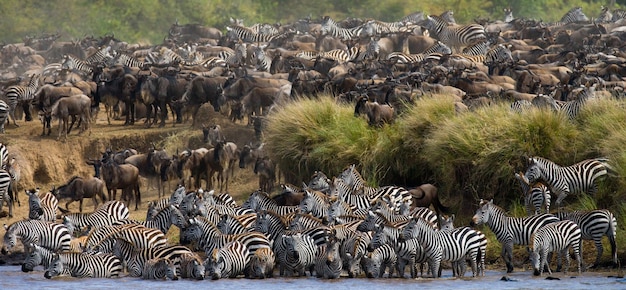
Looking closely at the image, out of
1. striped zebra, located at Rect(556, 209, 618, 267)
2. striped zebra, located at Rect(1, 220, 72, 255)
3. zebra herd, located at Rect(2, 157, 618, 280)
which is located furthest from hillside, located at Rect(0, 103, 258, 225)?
striped zebra, located at Rect(556, 209, 618, 267)

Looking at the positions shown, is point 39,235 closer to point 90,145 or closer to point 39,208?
point 39,208

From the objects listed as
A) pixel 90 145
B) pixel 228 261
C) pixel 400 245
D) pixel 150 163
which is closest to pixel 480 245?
pixel 400 245

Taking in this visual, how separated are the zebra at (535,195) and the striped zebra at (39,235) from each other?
638cm

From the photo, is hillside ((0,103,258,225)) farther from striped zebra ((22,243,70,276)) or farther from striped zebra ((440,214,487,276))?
striped zebra ((440,214,487,276))

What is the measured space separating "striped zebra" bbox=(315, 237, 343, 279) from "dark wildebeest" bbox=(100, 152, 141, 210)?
7.78 meters

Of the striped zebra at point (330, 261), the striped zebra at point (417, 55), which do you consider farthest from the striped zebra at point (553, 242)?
the striped zebra at point (417, 55)

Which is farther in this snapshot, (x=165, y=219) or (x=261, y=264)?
(x=165, y=219)

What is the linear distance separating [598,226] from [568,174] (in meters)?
2.17

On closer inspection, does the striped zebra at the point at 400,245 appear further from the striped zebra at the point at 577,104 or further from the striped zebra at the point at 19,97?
the striped zebra at the point at 19,97

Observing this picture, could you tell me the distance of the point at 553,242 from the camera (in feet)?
52.7

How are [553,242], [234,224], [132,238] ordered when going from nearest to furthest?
1. [553,242]
2. [132,238]
3. [234,224]

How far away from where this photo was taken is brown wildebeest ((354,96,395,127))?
22.2 metres

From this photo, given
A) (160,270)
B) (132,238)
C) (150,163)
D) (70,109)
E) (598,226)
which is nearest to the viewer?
(160,270)

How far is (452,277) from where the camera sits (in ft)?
53.3
